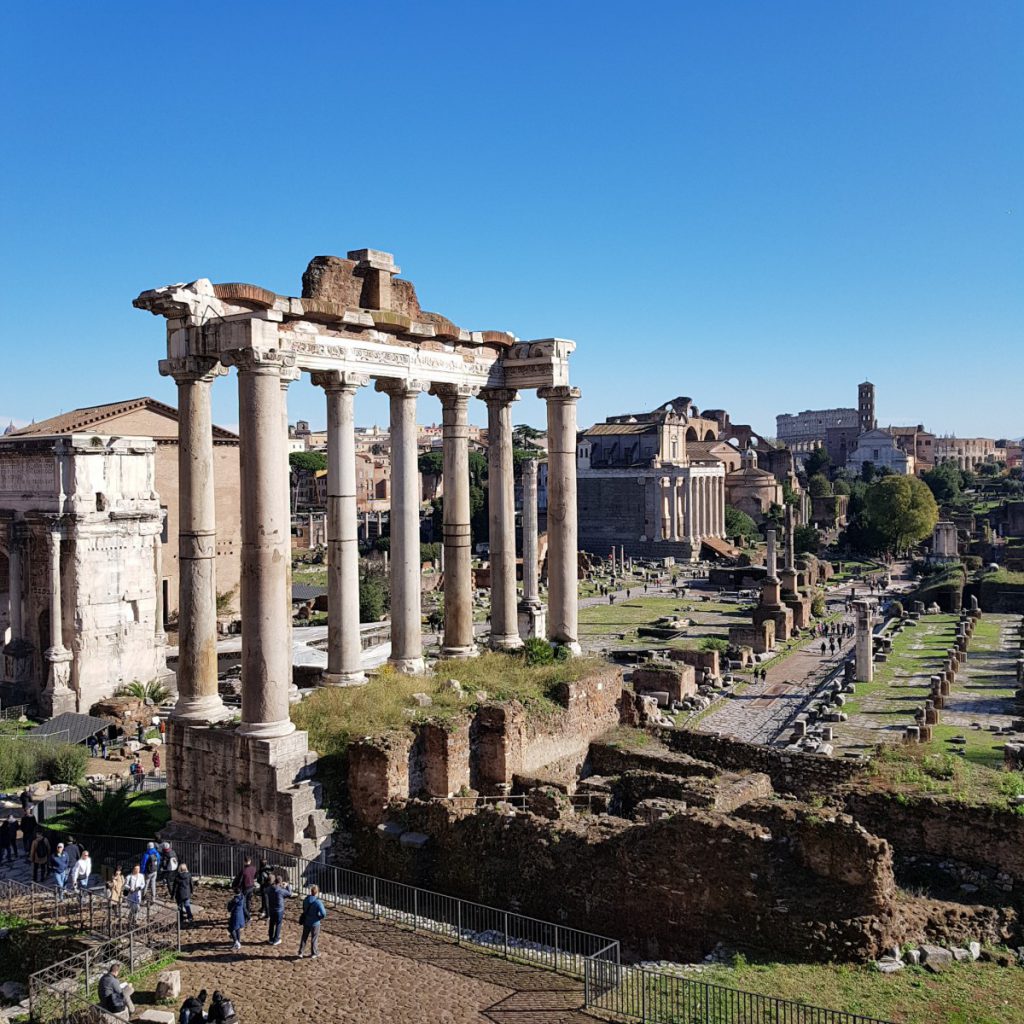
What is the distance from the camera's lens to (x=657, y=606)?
6325 centimetres

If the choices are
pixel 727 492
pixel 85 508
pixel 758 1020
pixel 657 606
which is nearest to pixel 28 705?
pixel 85 508

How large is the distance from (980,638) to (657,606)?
65.5ft

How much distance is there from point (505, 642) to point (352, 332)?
21.9 feet

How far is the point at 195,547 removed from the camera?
14.7 m

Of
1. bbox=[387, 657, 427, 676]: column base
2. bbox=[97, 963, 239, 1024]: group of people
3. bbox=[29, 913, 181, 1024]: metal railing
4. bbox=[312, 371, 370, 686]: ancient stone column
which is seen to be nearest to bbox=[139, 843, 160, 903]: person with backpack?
bbox=[29, 913, 181, 1024]: metal railing

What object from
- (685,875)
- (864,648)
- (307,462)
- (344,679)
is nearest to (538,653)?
(344,679)

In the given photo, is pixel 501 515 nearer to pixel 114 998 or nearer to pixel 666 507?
pixel 114 998

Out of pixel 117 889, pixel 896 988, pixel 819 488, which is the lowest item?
pixel 896 988

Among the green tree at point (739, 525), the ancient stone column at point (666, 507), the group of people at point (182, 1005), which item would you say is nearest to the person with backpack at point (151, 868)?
the group of people at point (182, 1005)

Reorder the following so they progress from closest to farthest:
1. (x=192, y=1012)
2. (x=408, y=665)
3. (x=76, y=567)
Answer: (x=192, y=1012) → (x=408, y=665) → (x=76, y=567)

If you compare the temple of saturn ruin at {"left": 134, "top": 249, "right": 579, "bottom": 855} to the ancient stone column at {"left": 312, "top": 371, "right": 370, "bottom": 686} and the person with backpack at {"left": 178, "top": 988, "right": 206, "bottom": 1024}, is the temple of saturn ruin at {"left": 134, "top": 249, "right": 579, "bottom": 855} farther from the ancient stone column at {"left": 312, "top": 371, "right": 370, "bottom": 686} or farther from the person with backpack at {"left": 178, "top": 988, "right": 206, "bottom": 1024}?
the person with backpack at {"left": 178, "top": 988, "right": 206, "bottom": 1024}

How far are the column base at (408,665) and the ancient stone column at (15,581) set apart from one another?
74.2ft

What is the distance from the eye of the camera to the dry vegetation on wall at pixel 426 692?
14797 millimetres

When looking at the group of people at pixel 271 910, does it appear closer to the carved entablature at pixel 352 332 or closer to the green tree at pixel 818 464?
the carved entablature at pixel 352 332
